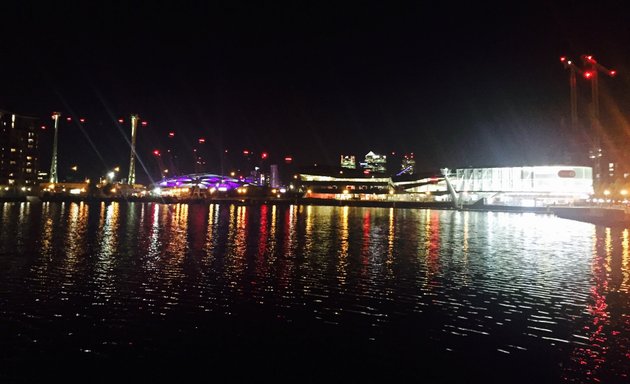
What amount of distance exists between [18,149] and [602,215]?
144801 millimetres

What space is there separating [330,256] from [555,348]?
13363 millimetres

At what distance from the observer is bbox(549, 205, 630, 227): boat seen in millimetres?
50594

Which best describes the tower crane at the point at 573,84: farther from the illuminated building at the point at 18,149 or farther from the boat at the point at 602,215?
the illuminated building at the point at 18,149

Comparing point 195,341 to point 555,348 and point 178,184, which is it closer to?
point 555,348

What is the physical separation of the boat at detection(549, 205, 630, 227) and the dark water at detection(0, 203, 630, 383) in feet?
102

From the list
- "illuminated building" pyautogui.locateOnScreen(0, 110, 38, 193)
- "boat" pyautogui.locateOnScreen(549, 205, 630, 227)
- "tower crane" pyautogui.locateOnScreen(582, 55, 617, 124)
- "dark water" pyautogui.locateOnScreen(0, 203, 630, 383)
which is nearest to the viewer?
"dark water" pyautogui.locateOnScreen(0, 203, 630, 383)

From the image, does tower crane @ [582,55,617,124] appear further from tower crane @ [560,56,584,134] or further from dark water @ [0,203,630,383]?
dark water @ [0,203,630,383]

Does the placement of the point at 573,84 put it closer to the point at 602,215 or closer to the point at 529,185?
the point at 529,185

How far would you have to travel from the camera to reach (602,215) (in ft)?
177

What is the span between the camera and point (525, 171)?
111 metres

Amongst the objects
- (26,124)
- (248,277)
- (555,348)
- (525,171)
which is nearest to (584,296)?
(555,348)

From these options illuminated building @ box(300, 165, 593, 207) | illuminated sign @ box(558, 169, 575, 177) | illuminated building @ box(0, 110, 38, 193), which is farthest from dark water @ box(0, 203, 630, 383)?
illuminated building @ box(0, 110, 38, 193)

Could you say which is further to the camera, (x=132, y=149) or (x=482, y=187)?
(x=132, y=149)

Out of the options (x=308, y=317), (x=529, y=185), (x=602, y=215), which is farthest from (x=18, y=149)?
(x=308, y=317)
